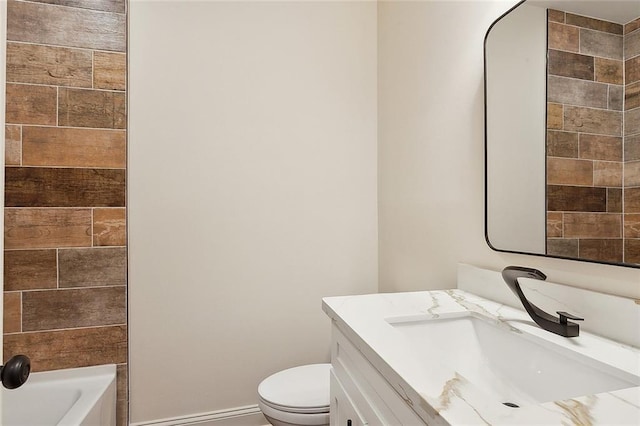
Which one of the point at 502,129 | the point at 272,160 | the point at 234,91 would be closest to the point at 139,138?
the point at 234,91

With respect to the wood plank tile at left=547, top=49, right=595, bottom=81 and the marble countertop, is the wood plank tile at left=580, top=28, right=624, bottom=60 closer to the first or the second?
the wood plank tile at left=547, top=49, right=595, bottom=81

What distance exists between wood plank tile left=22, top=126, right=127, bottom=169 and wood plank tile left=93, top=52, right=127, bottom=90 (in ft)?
0.72

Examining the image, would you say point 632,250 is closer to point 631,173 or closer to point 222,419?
point 631,173

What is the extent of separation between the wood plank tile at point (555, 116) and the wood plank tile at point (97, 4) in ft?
6.20

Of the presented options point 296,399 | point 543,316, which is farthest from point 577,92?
point 296,399

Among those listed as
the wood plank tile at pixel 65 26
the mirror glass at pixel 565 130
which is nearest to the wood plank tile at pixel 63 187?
the wood plank tile at pixel 65 26

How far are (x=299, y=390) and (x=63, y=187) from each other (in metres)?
1.40

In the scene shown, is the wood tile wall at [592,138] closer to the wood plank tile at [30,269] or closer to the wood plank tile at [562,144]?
the wood plank tile at [562,144]

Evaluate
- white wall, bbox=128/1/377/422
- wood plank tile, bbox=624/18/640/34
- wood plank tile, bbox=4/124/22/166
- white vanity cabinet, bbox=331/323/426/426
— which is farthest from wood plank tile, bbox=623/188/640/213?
wood plank tile, bbox=4/124/22/166

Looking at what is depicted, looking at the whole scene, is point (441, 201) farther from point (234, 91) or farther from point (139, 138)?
point (139, 138)

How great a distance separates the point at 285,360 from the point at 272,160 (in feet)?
3.52

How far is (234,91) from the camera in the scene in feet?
6.28

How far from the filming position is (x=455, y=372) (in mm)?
663

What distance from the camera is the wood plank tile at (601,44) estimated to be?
0.87 meters
